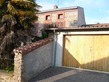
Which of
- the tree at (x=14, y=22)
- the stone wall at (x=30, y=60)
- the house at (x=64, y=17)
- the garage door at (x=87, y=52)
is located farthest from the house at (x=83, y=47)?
the house at (x=64, y=17)

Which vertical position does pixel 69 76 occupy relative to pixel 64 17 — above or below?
below

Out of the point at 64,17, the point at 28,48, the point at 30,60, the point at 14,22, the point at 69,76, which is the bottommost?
the point at 69,76

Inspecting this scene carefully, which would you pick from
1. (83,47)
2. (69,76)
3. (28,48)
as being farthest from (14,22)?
(69,76)

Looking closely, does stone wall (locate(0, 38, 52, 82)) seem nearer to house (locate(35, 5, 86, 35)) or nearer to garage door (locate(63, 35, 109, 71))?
garage door (locate(63, 35, 109, 71))

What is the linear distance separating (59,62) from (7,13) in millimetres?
5288

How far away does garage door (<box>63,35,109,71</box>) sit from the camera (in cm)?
1376

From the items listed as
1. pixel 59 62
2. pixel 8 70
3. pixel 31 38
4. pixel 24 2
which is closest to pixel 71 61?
pixel 59 62

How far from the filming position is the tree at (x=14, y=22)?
47.2 ft

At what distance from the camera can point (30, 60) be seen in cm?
1267

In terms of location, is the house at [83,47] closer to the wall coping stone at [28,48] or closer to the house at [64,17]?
the wall coping stone at [28,48]

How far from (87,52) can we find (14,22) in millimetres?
5570

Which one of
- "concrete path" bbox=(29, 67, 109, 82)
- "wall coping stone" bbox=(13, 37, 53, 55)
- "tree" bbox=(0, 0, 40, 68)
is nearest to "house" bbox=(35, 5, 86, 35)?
"tree" bbox=(0, 0, 40, 68)

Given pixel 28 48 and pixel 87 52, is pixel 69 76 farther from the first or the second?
pixel 28 48

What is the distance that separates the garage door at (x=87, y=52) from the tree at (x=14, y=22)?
10.5 ft
